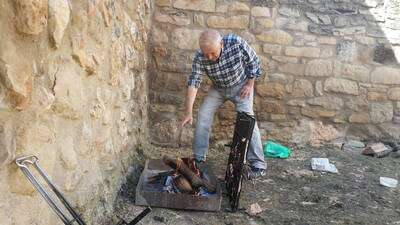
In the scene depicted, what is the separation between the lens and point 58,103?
86.5 inches

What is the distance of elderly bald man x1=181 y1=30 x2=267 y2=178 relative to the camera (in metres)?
3.89

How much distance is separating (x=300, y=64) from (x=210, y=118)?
1.33 metres

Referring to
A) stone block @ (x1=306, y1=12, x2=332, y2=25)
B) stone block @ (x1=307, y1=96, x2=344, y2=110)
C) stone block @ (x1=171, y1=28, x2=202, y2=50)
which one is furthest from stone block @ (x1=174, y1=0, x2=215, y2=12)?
stone block @ (x1=307, y1=96, x2=344, y2=110)

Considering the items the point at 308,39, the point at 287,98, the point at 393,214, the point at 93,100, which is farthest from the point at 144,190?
the point at 308,39

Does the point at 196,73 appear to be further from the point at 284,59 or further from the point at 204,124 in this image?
the point at 284,59

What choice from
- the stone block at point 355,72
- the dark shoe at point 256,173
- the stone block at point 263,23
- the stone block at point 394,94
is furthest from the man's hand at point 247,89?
the stone block at point 394,94

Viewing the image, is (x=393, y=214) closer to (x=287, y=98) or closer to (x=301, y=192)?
(x=301, y=192)

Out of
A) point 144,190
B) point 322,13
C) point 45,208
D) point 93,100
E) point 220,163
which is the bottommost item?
point 220,163

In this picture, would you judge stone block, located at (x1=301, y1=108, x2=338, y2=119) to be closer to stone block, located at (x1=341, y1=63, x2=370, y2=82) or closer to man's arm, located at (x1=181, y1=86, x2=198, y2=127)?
stone block, located at (x1=341, y1=63, x2=370, y2=82)

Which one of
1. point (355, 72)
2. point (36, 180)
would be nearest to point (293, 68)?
point (355, 72)

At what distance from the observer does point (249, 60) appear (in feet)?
13.1

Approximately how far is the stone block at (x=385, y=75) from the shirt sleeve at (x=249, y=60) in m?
1.68

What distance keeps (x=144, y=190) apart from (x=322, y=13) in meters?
2.83

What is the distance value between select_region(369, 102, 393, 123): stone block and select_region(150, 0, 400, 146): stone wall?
11mm
